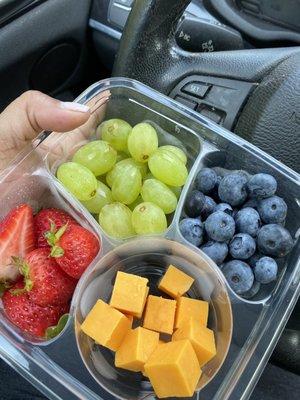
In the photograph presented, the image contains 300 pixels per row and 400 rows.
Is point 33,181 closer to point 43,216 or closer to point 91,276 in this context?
point 43,216

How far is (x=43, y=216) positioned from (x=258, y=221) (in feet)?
1.08

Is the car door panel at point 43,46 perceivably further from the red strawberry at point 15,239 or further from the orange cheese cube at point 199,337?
the orange cheese cube at point 199,337

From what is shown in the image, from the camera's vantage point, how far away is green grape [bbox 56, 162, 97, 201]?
921 millimetres

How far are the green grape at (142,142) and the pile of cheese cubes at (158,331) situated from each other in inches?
7.9

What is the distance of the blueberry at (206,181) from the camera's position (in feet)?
3.15

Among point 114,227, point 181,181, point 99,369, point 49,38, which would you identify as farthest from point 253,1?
point 99,369

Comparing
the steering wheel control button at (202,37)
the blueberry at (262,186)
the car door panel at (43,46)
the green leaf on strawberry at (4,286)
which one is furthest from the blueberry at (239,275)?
the car door panel at (43,46)

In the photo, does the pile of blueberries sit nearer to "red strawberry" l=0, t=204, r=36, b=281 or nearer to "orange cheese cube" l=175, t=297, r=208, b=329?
"orange cheese cube" l=175, t=297, r=208, b=329

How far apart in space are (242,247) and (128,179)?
0.67ft

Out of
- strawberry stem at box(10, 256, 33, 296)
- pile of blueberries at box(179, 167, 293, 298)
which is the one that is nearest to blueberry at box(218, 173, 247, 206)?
pile of blueberries at box(179, 167, 293, 298)

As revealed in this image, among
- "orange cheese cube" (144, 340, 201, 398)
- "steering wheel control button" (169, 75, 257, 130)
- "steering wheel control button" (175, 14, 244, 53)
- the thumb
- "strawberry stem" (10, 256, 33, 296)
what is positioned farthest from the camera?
"steering wheel control button" (175, 14, 244, 53)

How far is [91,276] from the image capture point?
0.89 meters

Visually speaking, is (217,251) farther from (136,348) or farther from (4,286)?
(4,286)

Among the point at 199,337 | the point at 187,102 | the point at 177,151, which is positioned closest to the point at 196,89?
the point at 187,102
